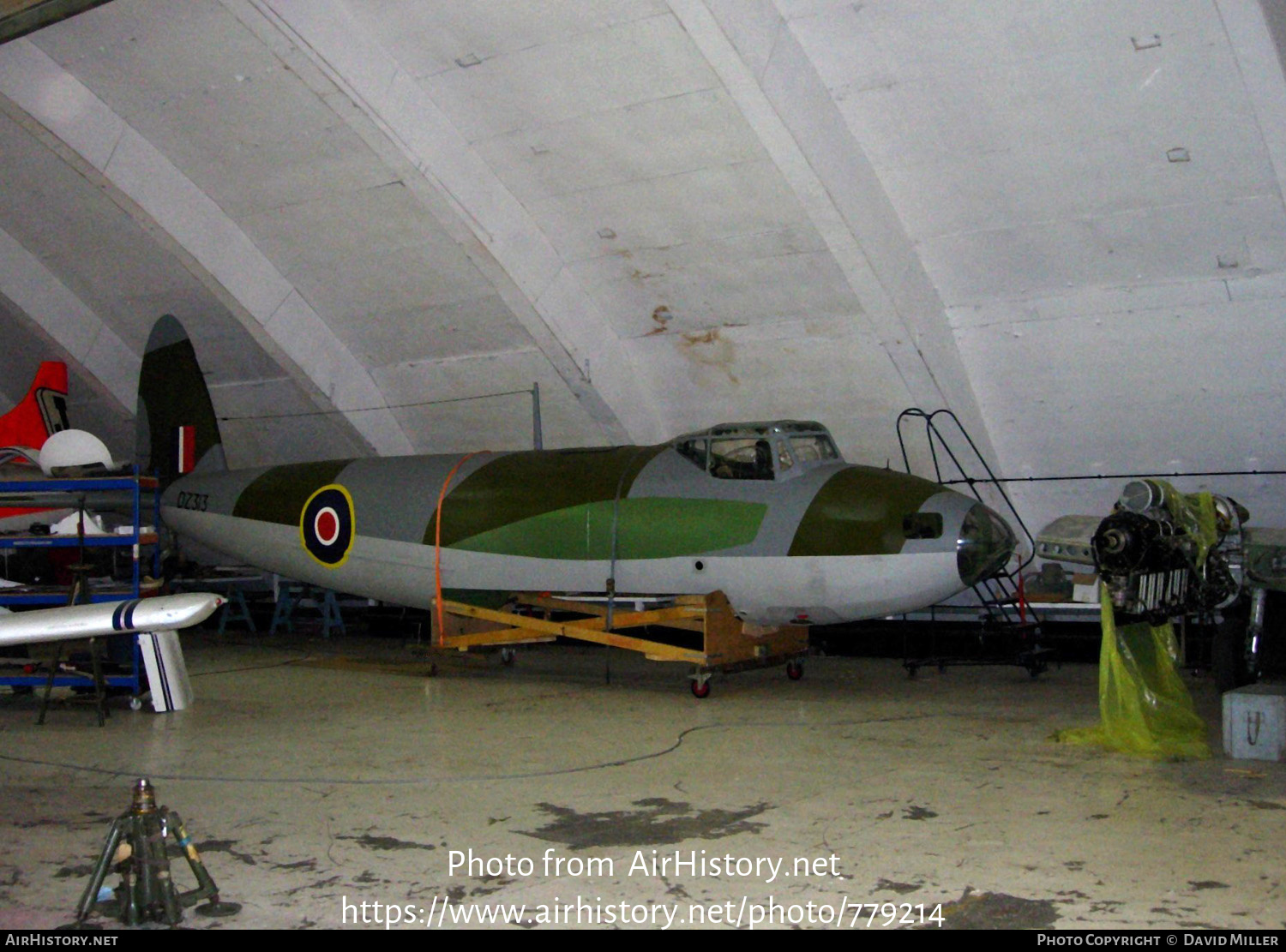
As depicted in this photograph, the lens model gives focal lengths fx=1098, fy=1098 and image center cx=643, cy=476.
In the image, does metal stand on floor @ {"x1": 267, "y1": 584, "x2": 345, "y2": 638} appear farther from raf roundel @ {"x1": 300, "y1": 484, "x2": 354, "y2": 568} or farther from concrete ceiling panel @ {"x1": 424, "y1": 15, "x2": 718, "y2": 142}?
concrete ceiling panel @ {"x1": 424, "y1": 15, "x2": 718, "y2": 142}

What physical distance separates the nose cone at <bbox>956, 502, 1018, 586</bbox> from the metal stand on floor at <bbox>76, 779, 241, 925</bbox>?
6.05 metres

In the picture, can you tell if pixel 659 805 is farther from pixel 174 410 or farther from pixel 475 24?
pixel 174 410

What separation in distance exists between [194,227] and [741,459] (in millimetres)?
7863

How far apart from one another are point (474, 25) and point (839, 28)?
10.9 ft

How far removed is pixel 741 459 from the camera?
365 inches

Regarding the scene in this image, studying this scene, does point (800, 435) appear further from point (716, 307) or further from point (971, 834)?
point (971, 834)

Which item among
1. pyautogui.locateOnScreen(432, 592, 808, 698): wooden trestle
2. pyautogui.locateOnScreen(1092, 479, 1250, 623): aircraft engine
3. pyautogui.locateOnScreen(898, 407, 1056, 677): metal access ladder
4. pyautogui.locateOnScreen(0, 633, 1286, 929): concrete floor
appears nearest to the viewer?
pyautogui.locateOnScreen(0, 633, 1286, 929): concrete floor

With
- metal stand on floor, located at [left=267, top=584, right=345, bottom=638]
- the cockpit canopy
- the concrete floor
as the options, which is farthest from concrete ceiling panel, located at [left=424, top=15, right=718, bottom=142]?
metal stand on floor, located at [left=267, top=584, right=345, bottom=638]

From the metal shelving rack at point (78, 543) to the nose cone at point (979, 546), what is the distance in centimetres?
642

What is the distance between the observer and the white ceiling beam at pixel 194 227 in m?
12.2

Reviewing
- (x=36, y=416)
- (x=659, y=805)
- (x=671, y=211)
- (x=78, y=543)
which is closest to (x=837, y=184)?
(x=671, y=211)

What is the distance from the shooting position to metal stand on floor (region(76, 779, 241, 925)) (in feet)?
12.3

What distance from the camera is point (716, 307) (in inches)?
476

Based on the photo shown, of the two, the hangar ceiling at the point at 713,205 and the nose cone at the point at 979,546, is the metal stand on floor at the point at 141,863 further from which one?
the hangar ceiling at the point at 713,205
